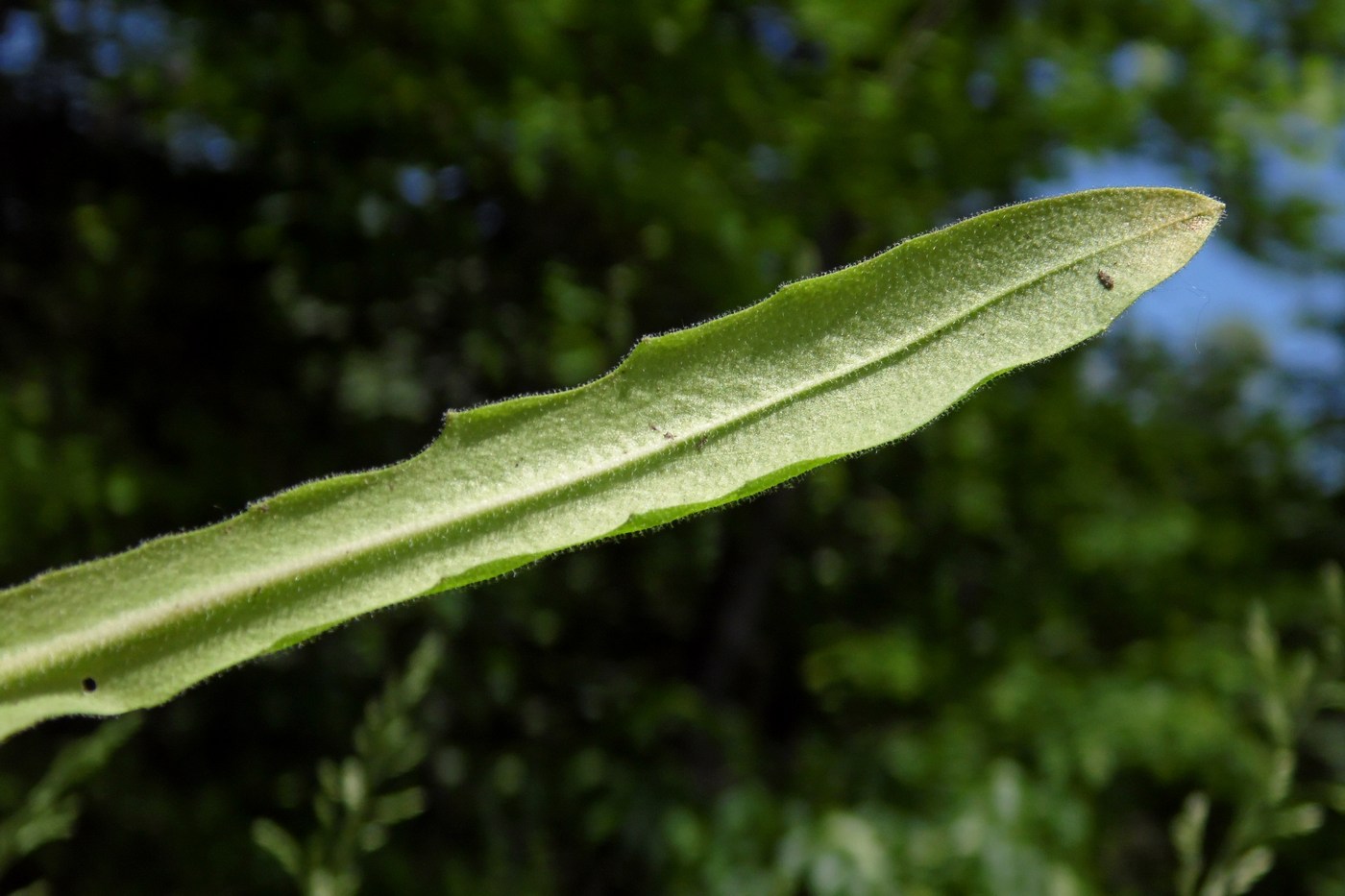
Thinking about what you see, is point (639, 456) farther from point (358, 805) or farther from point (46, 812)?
point (46, 812)

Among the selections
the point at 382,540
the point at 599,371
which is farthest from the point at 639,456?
the point at 599,371

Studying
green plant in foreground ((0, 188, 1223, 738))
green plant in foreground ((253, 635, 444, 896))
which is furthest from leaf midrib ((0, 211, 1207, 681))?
green plant in foreground ((253, 635, 444, 896))

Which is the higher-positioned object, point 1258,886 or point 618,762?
point 618,762

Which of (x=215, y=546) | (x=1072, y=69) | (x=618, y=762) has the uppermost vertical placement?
(x=215, y=546)

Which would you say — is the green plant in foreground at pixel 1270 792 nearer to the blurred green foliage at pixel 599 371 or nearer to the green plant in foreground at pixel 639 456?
the green plant in foreground at pixel 639 456

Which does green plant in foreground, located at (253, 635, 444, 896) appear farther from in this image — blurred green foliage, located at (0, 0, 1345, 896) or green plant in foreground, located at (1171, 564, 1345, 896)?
blurred green foliage, located at (0, 0, 1345, 896)

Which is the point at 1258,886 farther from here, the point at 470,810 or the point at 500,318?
the point at 500,318

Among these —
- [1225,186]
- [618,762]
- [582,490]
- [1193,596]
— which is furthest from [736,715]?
[582,490]
